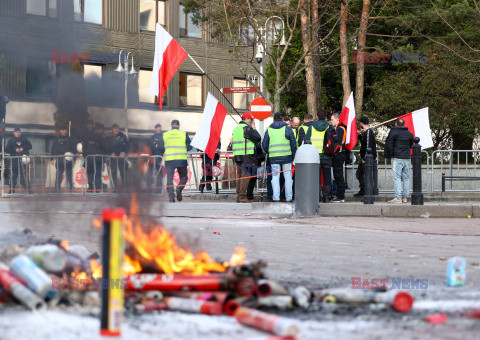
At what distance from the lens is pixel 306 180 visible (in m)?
12.9

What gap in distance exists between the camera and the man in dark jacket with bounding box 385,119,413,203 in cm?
1432

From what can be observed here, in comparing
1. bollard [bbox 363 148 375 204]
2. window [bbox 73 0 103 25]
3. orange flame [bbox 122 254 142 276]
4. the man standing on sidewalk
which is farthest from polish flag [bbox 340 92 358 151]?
orange flame [bbox 122 254 142 276]

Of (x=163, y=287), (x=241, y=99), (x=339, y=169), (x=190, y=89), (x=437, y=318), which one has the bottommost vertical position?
(x=437, y=318)

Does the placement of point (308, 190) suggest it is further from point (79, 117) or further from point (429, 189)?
point (79, 117)

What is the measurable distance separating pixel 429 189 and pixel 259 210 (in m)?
5.99

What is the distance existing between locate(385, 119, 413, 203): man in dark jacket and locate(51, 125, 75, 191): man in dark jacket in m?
8.91

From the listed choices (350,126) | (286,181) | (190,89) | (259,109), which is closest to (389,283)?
(286,181)

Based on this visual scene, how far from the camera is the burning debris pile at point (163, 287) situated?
4.22 m

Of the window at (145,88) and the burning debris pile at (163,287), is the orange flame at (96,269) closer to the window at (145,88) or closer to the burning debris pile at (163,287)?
the burning debris pile at (163,287)

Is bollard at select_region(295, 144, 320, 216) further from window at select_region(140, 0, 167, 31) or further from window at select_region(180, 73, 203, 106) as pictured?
window at select_region(140, 0, 167, 31)

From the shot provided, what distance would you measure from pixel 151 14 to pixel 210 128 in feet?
25.2

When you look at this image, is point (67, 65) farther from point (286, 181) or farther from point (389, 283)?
point (286, 181)

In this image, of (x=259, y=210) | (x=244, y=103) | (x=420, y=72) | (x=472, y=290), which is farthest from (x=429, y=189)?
(x=244, y=103)

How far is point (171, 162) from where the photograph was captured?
49.0 ft
